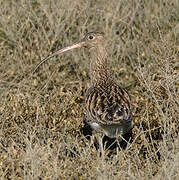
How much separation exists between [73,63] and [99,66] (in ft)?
2.97

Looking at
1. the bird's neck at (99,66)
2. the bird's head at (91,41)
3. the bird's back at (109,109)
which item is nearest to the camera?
the bird's back at (109,109)

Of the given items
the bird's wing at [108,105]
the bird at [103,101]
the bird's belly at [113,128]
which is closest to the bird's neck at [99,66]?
the bird at [103,101]

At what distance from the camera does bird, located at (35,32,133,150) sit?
586cm

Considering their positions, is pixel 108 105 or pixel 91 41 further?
pixel 91 41

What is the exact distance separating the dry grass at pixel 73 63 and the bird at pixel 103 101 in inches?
7.9

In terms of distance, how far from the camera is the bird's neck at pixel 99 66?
6927 millimetres

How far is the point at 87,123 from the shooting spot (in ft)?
20.8

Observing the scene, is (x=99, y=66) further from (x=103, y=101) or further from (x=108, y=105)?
(x=108, y=105)

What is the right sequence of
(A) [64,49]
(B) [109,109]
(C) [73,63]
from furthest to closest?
(C) [73,63], (A) [64,49], (B) [109,109]

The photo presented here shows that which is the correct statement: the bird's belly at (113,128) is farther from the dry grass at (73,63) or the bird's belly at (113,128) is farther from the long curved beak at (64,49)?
the long curved beak at (64,49)

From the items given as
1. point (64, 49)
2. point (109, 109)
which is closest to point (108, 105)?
point (109, 109)

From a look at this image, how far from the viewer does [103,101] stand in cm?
613

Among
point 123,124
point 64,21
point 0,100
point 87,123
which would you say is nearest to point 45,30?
point 64,21

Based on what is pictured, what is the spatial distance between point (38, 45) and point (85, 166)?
306cm
